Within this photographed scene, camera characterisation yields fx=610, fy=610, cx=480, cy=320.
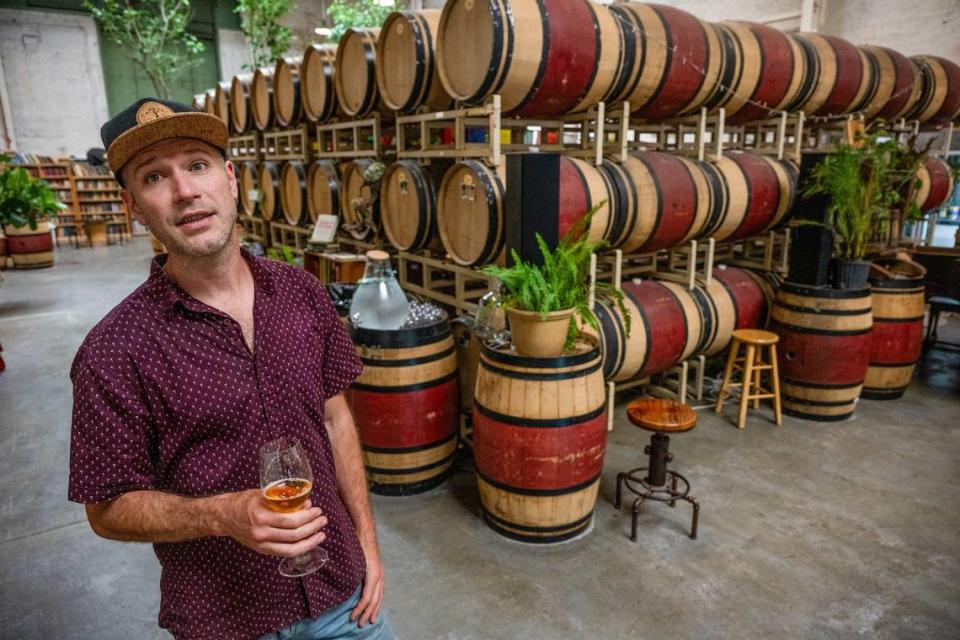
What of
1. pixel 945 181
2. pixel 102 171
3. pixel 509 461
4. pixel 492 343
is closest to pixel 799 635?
pixel 509 461

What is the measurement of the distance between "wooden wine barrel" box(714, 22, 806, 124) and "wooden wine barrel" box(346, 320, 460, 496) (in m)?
3.01

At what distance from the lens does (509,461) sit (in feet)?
9.34

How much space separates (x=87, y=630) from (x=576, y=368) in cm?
231

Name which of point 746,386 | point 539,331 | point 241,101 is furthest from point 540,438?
point 241,101

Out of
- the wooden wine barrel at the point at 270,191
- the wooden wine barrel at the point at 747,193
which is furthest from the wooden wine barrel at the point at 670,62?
the wooden wine barrel at the point at 270,191

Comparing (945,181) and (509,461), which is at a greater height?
(945,181)

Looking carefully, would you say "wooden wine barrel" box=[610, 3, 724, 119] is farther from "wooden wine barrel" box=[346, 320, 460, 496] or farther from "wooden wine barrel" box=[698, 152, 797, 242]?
"wooden wine barrel" box=[346, 320, 460, 496]

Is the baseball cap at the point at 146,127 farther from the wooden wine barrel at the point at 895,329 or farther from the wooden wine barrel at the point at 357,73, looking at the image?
the wooden wine barrel at the point at 895,329

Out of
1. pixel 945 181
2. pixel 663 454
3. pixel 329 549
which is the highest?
pixel 945 181

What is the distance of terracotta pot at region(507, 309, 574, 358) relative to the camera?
8.90 ft

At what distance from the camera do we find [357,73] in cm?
479

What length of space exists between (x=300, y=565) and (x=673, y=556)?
2184 millimetres

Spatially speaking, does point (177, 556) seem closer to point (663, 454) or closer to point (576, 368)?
point (576, 368)

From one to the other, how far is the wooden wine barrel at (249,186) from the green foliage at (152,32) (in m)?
6.79
